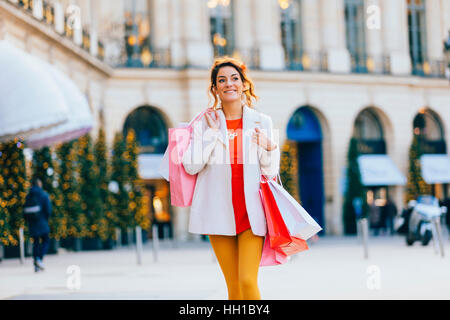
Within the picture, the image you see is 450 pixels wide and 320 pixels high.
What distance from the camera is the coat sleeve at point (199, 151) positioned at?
591 cm

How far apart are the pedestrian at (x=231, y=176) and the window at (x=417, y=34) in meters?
35.3

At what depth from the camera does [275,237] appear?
5793 millimetres

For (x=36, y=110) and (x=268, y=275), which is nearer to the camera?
(x=268, y=275)

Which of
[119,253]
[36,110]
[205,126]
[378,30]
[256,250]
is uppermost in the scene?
[378,30]

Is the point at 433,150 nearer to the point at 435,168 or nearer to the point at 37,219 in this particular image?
the point at 435,168

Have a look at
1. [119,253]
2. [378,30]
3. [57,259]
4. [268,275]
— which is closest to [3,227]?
[57,259]

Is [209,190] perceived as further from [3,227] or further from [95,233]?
[95,233]

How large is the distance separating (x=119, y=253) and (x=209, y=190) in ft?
62.7

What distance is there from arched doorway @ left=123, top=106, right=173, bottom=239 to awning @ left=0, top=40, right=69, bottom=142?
16878 millimetres

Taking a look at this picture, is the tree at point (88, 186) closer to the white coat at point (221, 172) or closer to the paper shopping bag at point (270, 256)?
the white coat at point (221, 172)

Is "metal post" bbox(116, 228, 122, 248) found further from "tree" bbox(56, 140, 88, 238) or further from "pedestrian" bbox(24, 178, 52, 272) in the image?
"pedestrian" bbox(24, 178, 52, 272)

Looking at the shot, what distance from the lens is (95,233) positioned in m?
25.8

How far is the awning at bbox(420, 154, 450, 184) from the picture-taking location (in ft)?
A: 128

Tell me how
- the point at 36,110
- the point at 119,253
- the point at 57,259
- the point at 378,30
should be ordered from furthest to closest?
the point at 378,30 < the point at 119,253 < the point at 57,259 < the point at 36,110
